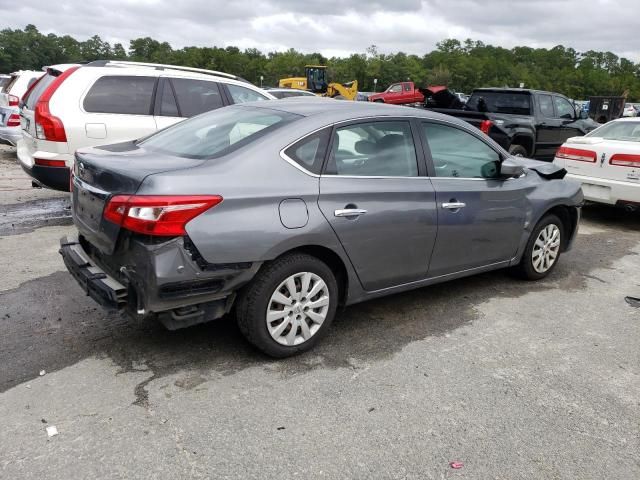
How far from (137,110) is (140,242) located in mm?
4014

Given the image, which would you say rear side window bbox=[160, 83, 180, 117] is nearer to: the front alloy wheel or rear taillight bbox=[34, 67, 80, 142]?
rear taillight bbox=[34, 67, 80, 142]

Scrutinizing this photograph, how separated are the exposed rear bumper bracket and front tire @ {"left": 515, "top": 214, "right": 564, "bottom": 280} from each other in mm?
3548

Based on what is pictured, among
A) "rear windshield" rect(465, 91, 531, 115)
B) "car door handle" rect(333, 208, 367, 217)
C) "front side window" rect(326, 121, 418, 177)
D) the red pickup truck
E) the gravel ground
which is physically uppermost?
the red pickup truck

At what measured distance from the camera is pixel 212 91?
7078 millimetres

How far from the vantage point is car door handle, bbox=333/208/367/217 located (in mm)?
3466

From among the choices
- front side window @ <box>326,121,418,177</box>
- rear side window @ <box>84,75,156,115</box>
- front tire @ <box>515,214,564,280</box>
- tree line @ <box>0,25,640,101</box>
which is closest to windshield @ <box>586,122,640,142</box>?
front tire @ <box>515,214,564,280</box>

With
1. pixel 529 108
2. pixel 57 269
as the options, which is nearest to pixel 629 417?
pixel 57 269

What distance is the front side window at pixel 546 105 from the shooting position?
1107cm

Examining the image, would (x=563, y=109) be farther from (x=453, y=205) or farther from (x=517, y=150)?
(x=453, y=205)

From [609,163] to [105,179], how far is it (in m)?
6.66

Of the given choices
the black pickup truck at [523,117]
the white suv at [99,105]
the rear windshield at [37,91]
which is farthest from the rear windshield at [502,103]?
the rear windshield at [37,91]

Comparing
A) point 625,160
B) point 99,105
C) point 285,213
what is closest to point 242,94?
point 99,105

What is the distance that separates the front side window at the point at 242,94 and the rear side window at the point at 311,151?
12.9 ft

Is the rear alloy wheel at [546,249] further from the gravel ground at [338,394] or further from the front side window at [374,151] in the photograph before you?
the front side window at [374,151]
